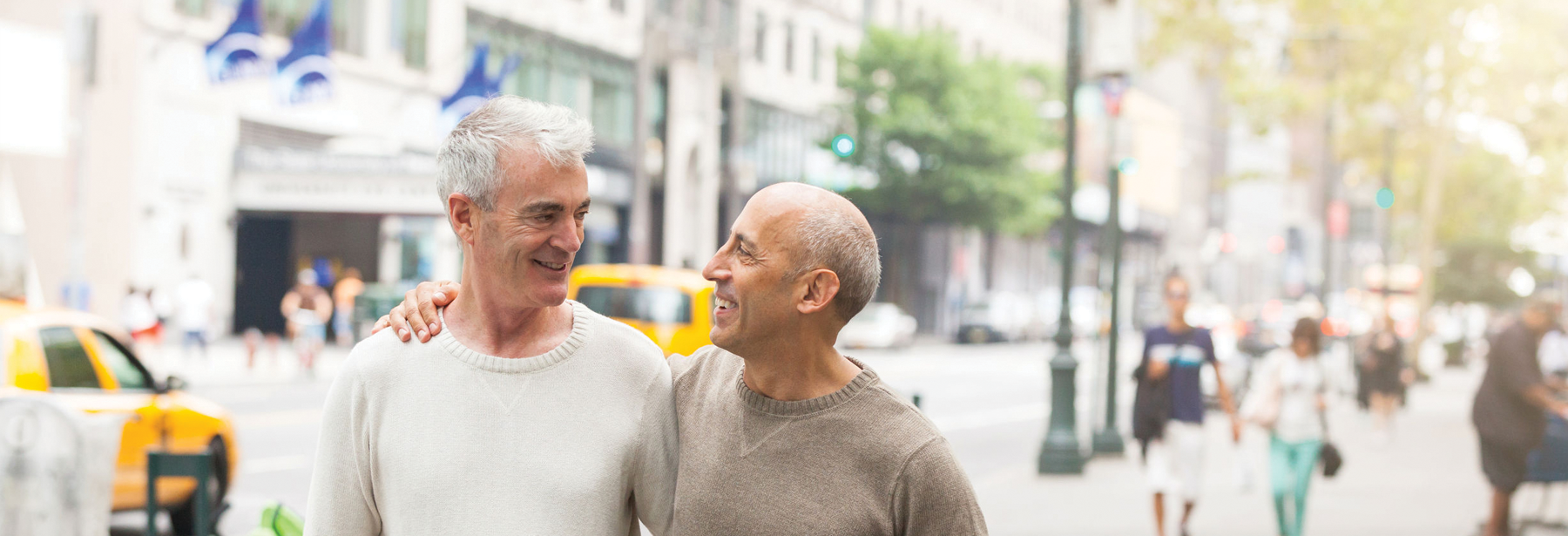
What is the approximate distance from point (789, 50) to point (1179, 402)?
125 feet

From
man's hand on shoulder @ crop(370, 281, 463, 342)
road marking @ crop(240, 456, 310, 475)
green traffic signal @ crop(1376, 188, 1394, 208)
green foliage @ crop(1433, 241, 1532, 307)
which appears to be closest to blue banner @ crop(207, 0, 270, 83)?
road marking @ crop(240, 456, 310, 475)

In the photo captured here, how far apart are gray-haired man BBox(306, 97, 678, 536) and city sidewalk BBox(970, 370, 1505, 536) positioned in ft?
25.9

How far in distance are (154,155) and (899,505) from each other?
2554 centimetres

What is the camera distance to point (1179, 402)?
9570 mm

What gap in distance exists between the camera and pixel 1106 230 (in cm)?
1591

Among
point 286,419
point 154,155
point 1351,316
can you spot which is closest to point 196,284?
point 154,155

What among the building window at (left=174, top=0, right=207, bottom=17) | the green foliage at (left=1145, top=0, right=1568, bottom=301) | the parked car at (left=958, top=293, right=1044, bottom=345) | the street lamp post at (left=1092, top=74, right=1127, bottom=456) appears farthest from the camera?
the parked car at (left=958, top=293, right=1044, bottom=345)

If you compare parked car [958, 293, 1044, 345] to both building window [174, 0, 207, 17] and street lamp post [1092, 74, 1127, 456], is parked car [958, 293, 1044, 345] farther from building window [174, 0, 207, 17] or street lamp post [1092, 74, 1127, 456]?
street lamp post [1092, 74, 1127, 456]

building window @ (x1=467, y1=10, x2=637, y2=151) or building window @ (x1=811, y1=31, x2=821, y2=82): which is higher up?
building window @ (x1=811, y1=31, x2=821, y2=82)

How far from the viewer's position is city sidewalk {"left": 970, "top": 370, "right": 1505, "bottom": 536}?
1068 centimetres

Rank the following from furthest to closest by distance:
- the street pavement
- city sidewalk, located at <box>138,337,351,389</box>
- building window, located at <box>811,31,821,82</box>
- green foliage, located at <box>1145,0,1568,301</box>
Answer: building window, located at <box>811,31,821,82</box> < green foliage, located at <box>1145,0,1568,301</box> < city sidewalk, located at <box>138,337,351,389</box> < the street pavement

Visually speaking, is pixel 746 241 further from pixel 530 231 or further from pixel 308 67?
pixel 308 67

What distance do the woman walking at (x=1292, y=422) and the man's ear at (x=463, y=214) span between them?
8026 millimetres

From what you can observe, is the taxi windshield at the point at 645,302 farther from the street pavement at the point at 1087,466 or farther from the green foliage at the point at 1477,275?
the green foliage at the point at 1477,275
